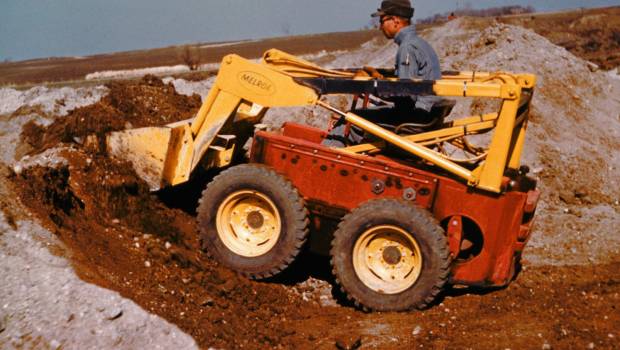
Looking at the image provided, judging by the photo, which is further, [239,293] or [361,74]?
[361,74]

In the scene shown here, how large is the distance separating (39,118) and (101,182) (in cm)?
291

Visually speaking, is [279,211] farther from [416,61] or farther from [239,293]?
[416,61]

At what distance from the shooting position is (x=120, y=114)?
7.97 m

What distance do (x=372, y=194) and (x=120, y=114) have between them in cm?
392

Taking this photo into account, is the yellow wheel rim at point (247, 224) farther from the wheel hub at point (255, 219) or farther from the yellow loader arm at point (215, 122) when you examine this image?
the yellow loader arm at point (215, 122)

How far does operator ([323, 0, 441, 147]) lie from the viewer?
18.5 ft

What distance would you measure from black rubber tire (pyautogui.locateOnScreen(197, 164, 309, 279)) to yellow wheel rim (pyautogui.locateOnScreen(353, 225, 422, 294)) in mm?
536

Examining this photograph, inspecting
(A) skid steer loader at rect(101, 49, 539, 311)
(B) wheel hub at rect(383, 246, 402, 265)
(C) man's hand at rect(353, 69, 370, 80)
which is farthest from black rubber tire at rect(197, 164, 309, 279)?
(C) man's hand at rect(353, 69, 370, 80)

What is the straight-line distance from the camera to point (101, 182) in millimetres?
6344

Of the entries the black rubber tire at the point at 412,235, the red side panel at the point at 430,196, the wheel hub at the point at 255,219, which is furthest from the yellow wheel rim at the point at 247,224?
the black rubber tire at the point at 412,235

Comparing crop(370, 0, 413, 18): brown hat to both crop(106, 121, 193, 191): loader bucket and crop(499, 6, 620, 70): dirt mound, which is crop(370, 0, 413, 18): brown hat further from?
crop(499, 6, 620, 70): dirt mound

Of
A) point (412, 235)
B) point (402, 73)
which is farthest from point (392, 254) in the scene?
point (402, 73)

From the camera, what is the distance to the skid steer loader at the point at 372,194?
17.1ft

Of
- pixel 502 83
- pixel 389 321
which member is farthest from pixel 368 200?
pixel 502 83
